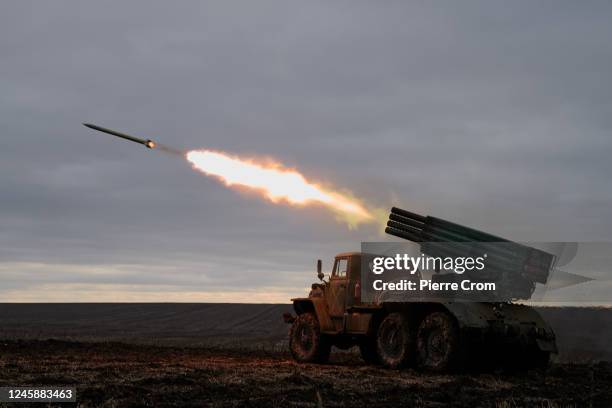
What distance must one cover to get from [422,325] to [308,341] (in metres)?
4.69

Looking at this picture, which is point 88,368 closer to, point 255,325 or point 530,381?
point 530,381

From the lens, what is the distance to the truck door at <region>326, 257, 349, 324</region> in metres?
23.6

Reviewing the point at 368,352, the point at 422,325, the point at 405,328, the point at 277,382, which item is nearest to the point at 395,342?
the point at 405,328

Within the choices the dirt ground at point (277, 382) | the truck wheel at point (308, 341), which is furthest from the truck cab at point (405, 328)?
the dirt ground at point (277, 382)

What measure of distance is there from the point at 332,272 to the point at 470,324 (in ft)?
18.3

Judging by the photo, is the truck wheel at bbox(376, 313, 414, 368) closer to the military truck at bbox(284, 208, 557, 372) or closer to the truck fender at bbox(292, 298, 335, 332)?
the military truck at bbox(284, 208, 557, 372)

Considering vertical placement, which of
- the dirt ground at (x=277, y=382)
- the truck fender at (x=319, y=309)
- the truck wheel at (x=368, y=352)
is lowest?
the dirt ground at (x=277, y=382)

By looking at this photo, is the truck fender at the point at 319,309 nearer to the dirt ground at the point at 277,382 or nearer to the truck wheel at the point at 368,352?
the truck wheel at the point at 368,352

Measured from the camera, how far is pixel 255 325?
212 ft

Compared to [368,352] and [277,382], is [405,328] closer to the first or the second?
[368,352]

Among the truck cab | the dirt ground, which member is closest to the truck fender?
the truck cab

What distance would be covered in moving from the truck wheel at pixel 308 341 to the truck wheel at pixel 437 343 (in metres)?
3.94

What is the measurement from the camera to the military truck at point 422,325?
65.6 ft

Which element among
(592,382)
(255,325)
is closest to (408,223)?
(592,382)
